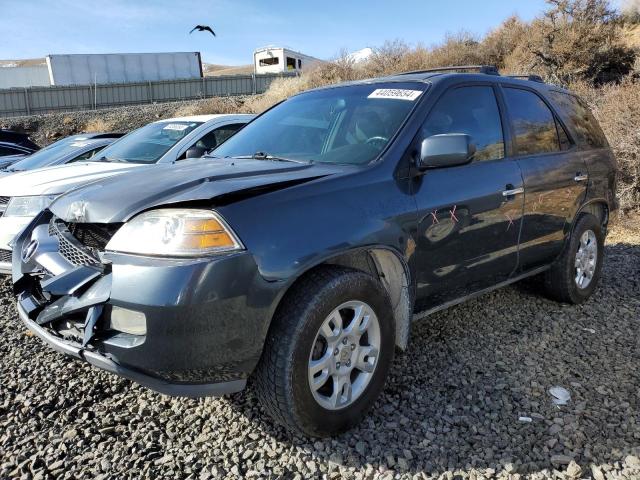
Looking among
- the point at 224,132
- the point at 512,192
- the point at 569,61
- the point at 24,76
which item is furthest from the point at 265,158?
the point at 24,76

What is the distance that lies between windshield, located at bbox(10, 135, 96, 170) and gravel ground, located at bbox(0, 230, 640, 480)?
428 centimetres

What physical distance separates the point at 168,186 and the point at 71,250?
2.03ft

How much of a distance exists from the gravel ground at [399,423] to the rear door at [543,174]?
0.71m

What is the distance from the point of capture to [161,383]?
7.29 feet

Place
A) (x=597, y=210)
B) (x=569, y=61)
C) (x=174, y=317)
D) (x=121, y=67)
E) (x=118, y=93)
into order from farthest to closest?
(x=121, y=67) → (x=118, y=93) → (x=569, y=61) → (x=597, y=210) → (x=174, y=317)

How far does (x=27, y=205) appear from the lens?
182 inches

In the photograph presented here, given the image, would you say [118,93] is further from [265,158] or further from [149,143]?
[265,158]

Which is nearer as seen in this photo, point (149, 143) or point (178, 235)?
point (178, 235)

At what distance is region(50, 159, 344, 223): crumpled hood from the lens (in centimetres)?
236

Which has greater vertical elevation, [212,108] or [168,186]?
[212,108]

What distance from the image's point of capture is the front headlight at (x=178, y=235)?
2.18m

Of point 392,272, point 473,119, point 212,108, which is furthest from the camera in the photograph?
point 212,108

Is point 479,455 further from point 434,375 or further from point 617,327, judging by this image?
point 617,327

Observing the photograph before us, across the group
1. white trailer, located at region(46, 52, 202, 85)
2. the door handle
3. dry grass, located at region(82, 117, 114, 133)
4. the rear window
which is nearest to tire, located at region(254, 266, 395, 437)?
the door handle
